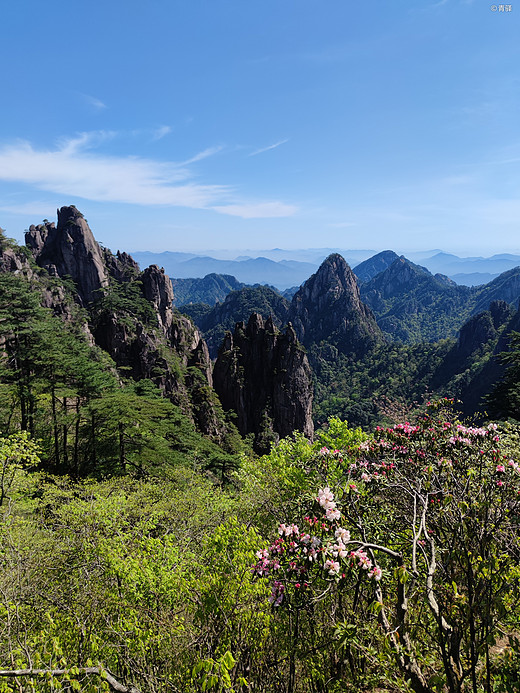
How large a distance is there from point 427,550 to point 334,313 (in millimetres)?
173814

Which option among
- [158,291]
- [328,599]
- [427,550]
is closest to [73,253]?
[158,291]

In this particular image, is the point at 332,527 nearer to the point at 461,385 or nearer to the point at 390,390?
the point at 461,385

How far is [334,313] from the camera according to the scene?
175m

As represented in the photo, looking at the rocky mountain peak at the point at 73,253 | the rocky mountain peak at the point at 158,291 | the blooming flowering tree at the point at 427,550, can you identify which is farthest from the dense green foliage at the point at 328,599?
the rocky mountain peak at the point at 73,253

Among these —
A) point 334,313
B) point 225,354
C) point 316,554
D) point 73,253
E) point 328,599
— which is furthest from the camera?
point 334,313

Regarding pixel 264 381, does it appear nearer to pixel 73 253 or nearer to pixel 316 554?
pixel 73 253

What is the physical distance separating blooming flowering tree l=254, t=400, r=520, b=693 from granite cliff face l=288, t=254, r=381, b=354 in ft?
495

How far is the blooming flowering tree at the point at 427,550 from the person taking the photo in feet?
13.3

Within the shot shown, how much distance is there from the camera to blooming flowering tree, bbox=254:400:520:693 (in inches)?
160

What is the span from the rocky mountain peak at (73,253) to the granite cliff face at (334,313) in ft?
353

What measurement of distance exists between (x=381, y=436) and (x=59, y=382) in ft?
73.0

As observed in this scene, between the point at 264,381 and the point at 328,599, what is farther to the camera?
the point at 264,381

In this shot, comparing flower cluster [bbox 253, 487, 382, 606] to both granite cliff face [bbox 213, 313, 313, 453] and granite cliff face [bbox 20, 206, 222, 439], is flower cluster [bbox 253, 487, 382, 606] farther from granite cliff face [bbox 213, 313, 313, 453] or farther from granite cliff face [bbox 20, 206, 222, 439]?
granite cliff face [bbox 213, 313, 313, 453]

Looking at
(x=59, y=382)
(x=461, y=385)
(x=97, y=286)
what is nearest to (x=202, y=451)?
(x=59, y=382)
